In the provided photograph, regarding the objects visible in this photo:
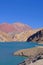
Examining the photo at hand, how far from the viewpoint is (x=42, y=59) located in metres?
25.5

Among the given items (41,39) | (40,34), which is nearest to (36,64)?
(41,39)

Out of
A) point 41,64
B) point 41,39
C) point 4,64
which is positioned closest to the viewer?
point 41,64

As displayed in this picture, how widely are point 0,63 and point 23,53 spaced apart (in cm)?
1263

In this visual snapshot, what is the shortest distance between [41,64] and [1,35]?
553ft

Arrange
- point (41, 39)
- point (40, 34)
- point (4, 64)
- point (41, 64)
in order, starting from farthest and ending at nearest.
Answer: point (40, 34) < point (41, 39) < point (4, 64) < point (41, 64)

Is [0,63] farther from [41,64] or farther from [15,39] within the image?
[15,39]

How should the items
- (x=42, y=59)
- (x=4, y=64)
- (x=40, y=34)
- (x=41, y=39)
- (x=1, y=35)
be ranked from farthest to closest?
1. (x=1, y=35)
2. (x=40, y=34)
3. (x=41, y=39)
4. (x=4, y=64)
5. (x=42, y=59)

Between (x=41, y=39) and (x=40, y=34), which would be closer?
(x=41, y=39)

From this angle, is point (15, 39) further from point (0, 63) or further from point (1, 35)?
point (0, 63)

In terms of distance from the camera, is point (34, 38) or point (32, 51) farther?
point (34, 38)

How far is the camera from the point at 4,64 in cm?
3284

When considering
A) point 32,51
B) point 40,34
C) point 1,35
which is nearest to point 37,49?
point 32,51

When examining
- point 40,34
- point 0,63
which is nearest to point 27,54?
point 0,63

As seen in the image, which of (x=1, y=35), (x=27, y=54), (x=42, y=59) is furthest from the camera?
(x=1, y=35)
